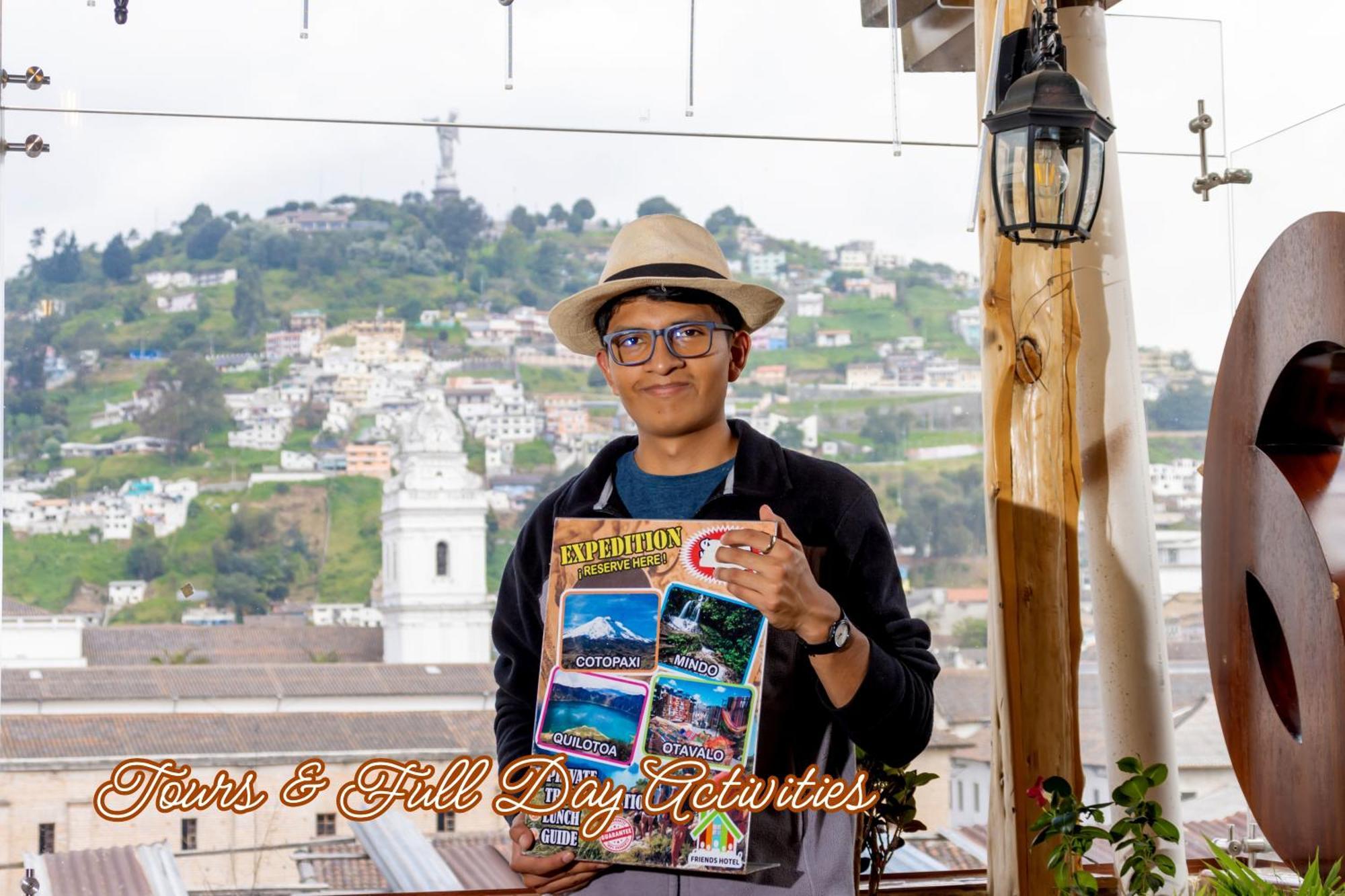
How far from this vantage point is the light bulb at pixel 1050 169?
1.91 metres

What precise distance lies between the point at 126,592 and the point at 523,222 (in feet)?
22.0

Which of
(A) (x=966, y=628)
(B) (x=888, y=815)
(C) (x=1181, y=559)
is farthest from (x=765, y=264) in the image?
(B) (x=888, y=815)

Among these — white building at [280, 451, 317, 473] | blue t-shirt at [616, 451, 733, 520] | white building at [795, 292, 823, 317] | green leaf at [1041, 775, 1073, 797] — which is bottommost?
green leaf at [1041, 775, 1073, 797]

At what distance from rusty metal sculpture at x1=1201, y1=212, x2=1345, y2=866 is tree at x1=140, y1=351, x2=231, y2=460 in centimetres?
1260

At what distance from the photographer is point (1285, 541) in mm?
2281

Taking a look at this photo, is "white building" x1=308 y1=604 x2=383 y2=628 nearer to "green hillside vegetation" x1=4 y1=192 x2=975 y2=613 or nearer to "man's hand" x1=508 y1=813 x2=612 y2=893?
"green hillside vegetation" x1=4 y1=192 x2=975 y2=613

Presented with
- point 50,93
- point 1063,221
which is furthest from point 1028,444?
point 50,93

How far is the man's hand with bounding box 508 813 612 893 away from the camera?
4.90ft

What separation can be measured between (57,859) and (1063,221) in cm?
242

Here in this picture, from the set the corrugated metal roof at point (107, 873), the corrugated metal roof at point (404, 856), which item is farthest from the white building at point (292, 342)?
the corrugated metal roof at point (107, 873)

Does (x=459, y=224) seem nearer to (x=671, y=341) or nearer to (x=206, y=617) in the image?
(x=206, y=617)

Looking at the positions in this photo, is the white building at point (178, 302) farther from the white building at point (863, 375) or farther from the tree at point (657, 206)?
the white building at point (863, 375)

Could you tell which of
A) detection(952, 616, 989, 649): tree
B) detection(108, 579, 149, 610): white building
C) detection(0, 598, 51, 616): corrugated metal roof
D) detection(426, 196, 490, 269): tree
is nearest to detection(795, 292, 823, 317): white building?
detection(426, 196, 490, 269): tree

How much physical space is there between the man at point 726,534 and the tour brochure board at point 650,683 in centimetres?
4
